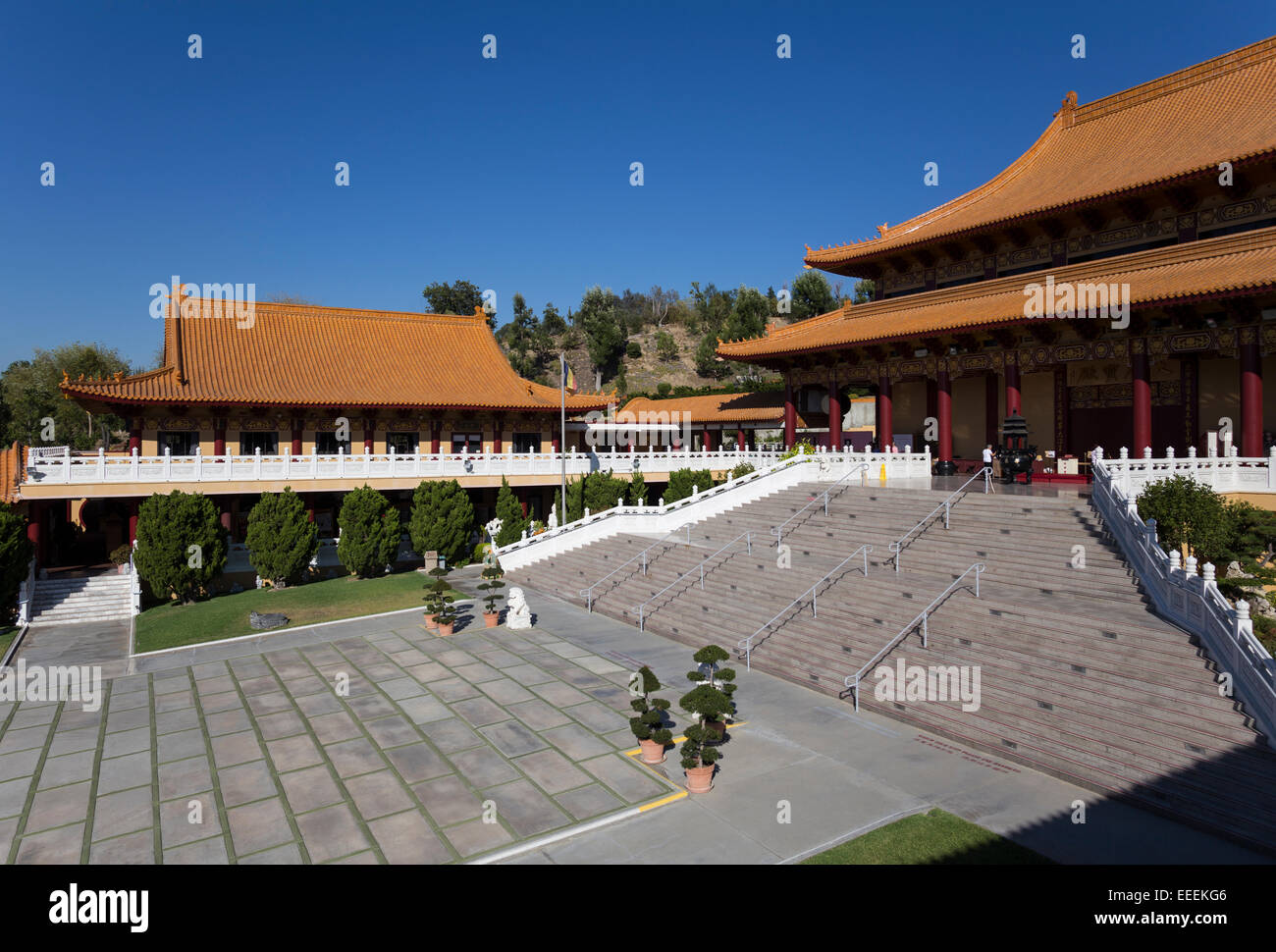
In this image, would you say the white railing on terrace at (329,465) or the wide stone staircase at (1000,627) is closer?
the wide stone staircase at (1000,627)

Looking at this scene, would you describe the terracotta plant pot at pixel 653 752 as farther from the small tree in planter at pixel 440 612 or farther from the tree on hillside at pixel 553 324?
the tree on hillside at pixel 553 324

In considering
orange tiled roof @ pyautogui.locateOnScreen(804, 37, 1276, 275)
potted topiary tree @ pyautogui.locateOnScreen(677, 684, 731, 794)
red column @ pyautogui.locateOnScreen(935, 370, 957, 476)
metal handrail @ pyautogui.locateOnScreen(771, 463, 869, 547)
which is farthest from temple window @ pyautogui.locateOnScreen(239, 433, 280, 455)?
red column @ pyautogui.locateOnScreen(935, 370, 957, 476)

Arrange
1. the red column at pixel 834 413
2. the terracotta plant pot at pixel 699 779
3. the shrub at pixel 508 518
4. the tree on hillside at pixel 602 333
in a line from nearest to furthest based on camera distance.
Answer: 1. the terracotta plant pot at pixel 699 779
2. the shrub at pixel 508 518
3. the red column at pixel 834 413
4. the tree on hillside at pixel 602 333

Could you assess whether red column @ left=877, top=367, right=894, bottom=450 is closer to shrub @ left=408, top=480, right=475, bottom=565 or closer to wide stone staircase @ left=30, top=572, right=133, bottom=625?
shrub @ left=408, top=480, right=475, bottom=565

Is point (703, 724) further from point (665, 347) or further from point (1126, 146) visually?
point (665, 347)

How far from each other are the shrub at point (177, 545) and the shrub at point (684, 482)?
17.6 meters

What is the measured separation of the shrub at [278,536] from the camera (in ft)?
84.1

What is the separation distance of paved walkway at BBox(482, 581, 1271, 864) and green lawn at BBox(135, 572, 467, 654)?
14.5 meters

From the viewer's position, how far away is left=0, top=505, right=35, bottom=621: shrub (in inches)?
810

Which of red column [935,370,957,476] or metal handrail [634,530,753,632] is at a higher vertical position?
red column [935,370,957,476]

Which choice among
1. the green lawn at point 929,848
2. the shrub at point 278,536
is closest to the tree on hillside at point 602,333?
the shrub at point 278,536

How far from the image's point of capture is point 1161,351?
22750 millimetres
